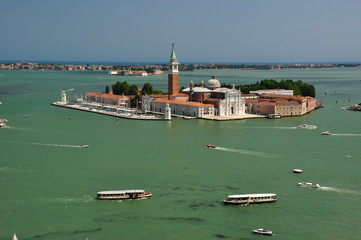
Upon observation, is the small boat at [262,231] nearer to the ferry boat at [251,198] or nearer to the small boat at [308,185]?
the ferry boat at [251,198]

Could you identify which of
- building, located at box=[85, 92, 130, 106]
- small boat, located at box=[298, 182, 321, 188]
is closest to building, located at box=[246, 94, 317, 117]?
building, located at box=[85, 92, 130, 106]

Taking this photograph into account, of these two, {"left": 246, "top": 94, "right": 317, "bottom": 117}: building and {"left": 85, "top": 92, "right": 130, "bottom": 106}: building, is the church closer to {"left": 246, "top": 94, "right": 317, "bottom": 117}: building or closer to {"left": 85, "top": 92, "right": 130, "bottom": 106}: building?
{"left": 246, "top": 94, "right": 317, "bottom": 117}: building

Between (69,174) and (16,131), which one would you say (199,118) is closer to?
(16,131)

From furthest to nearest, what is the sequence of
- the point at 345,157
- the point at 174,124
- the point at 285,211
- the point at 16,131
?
the point at 174,124 → the point at 16,131 → the point at 345,157 → the point at 285,211

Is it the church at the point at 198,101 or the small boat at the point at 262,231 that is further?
the church at the point at 198,101

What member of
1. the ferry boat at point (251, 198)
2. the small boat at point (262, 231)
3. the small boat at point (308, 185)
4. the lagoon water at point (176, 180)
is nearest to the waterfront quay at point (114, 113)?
the lagoon water at point (176, 180)

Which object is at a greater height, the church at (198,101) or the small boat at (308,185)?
the church at (198,101)

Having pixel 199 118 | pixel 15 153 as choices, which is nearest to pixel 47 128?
pixel 15 153

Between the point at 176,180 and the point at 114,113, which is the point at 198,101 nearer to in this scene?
the point at 114,113
